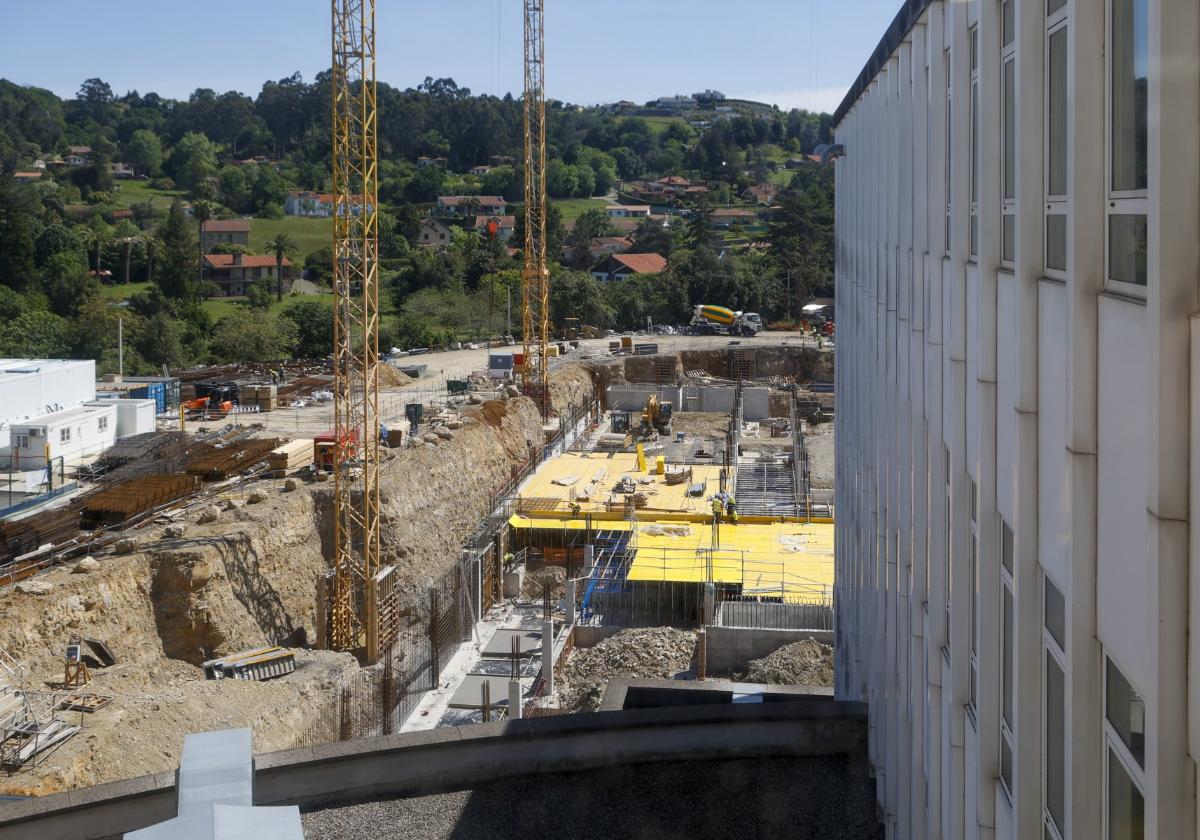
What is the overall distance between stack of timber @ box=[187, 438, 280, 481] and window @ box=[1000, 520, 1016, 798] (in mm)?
33167

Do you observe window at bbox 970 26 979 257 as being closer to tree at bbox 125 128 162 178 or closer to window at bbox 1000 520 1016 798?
window at bbox 1000 520 1016 798

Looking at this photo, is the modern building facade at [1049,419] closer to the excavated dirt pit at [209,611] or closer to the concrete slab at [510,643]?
the excavated dirt pit at [209,611]

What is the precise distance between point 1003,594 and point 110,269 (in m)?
91.3

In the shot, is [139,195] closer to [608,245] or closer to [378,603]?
[608,245]

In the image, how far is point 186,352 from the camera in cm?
6500

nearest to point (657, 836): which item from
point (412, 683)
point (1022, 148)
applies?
point (1022, 148)

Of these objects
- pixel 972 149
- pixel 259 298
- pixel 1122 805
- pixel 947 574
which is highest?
pixel 259 298

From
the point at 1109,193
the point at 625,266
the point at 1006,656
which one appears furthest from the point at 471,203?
the point at 1109,193

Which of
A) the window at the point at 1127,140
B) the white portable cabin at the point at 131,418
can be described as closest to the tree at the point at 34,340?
the white portable cabin at the point at 131,418

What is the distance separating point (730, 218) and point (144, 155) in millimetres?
67236

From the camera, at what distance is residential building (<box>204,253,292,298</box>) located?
88812 mm

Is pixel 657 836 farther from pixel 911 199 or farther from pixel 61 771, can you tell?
pixel 61 771

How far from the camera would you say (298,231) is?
10694 centimetres

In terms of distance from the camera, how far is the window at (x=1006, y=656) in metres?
5.52
